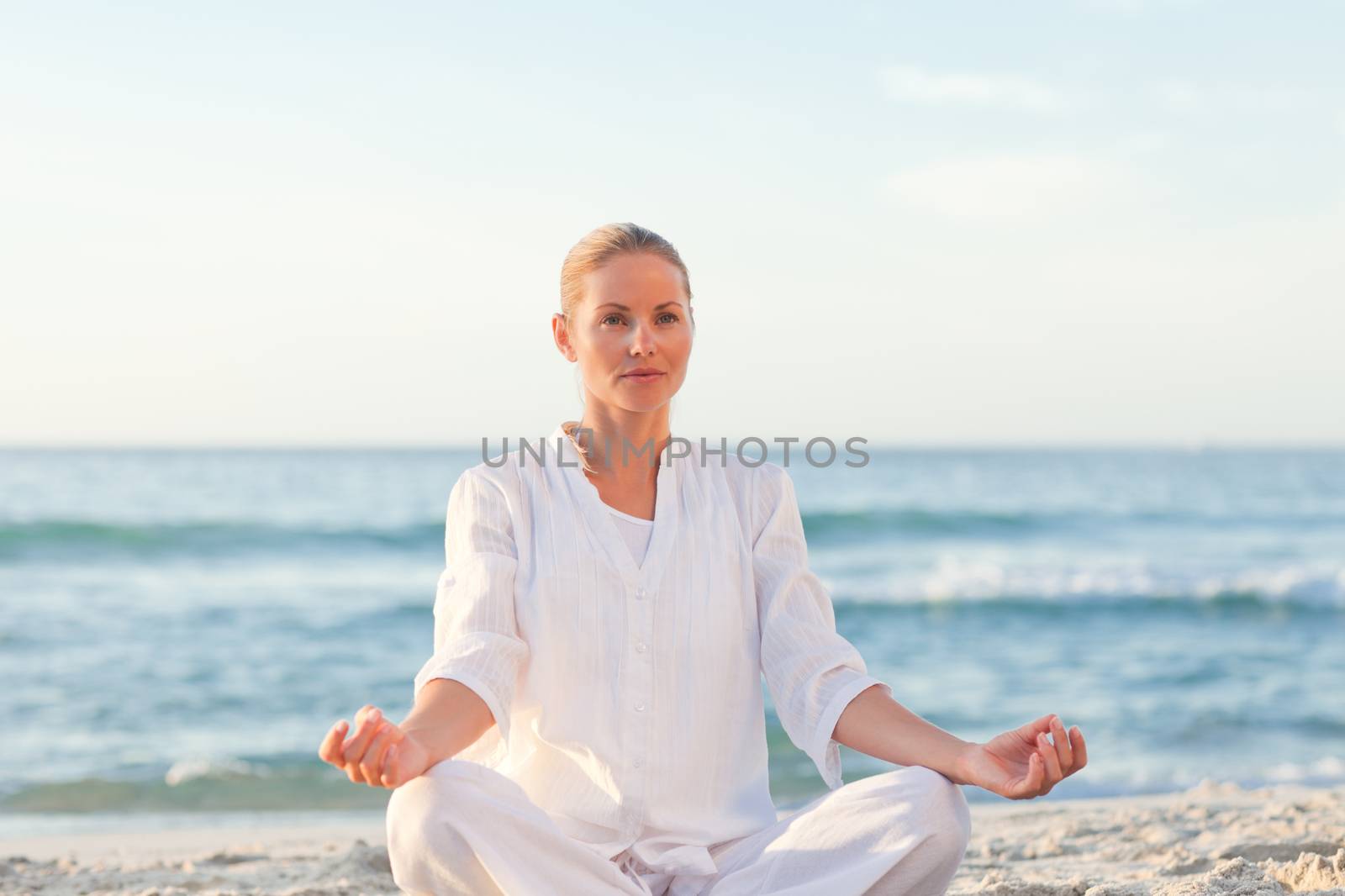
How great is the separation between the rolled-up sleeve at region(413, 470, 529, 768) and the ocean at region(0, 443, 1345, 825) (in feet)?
12.7

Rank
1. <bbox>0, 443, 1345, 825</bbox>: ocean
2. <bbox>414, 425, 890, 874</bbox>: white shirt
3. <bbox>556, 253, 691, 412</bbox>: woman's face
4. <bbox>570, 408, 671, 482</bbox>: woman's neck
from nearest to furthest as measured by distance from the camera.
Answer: <bbox>414, 425, 890, 874</bbox>: white shirt → <bbox>556, 253, 691, 412</bbox>: woman's face → <bbox>570, 408, 671, 482</bbox>: woman's neck → <bbox>0, 443, 1345, 825</bbox>: ocean

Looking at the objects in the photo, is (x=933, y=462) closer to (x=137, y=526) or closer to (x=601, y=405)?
(x=137, y=526)

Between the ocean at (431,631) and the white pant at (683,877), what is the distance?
3.77 m

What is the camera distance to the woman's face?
8.64ft

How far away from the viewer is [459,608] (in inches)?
96.1

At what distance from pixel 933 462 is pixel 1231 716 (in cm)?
4220

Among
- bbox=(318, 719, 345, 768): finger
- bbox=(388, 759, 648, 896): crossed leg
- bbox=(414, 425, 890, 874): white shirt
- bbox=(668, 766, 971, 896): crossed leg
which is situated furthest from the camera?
bbox=(414, 425, 890, 874): white shirt

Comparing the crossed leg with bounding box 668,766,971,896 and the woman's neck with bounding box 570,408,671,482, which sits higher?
the woman's neck with bounding box 570,408,671,482

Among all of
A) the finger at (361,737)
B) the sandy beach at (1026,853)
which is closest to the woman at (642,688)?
the finger at (361,737)

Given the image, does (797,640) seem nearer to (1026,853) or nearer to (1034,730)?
(1034,730)

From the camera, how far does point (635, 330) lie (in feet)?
8.63

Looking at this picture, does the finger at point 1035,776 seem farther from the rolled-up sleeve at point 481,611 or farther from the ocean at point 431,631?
the ocean at point 431,631

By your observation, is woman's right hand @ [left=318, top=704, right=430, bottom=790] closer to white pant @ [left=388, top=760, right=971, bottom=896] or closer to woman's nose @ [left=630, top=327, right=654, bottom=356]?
white pant @ [left=388, top=760, right=971, bottom=896]

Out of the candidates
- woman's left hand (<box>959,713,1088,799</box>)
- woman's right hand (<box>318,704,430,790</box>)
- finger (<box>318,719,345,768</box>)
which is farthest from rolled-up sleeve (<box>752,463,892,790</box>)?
finger (<box>318,719,345,768</box>)
